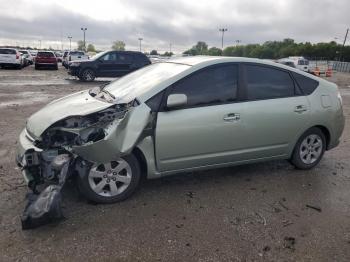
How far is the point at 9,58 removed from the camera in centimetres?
2714

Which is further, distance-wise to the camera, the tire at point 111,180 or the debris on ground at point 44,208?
the tire at point 111,180

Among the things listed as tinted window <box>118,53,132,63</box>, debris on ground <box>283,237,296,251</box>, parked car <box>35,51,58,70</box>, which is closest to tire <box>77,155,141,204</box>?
debris on ground <box>283,237,296,251</box>

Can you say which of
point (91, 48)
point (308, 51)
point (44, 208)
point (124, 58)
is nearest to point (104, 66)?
point (124, 58)

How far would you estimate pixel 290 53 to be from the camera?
84.5 meters

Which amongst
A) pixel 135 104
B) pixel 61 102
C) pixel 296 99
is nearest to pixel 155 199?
pixel 135 104

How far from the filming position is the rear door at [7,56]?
26956mm

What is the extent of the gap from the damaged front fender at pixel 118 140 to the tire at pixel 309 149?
2362mm

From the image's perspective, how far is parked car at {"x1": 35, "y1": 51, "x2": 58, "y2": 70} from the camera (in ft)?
94.4

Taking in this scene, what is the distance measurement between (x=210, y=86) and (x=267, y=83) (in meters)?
0.88

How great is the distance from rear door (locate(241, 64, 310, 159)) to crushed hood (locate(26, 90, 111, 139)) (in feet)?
A: 5.83

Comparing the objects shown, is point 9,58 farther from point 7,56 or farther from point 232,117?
point 232,117

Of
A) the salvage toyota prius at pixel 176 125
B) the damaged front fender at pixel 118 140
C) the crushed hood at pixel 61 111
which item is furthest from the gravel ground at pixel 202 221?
the crushed hood at pixel 61 111

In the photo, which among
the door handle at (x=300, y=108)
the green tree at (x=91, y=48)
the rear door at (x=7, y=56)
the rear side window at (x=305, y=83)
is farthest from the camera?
the green tree at (x=91, y=48)

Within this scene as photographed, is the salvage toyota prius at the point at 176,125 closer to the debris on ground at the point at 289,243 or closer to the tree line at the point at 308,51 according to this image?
the debris on ground at the point at 289,243
